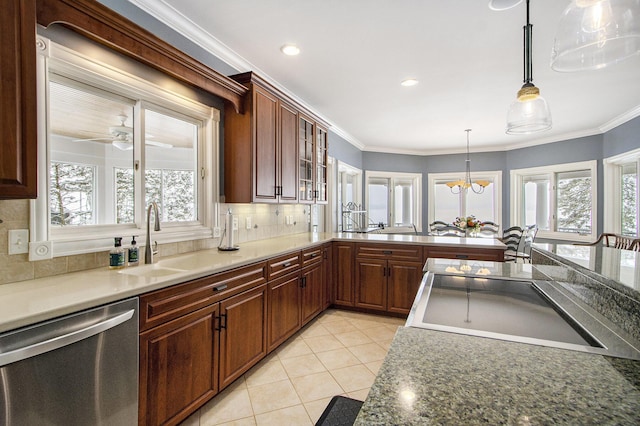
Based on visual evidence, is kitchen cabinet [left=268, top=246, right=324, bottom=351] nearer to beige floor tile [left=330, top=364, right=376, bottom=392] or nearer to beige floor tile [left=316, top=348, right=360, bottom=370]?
beige floor tile [left=316, top=348, right=360, bottom=370]

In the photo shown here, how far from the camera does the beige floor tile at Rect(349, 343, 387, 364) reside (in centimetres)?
265

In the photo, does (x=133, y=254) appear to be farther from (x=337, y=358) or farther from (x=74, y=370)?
(x=337, y=358)

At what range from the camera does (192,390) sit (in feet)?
5.75

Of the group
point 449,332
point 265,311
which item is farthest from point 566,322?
point 265,311

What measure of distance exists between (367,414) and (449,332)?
468 millimetres

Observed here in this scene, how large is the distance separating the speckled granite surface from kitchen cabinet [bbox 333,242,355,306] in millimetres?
2889

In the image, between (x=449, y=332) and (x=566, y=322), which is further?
(x=566, y=322)

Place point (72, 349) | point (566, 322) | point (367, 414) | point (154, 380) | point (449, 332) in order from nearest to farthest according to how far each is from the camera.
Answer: point (367, 414)
point (449, 332)
point (566, 322)
point (72, 349)
point (154, 380)

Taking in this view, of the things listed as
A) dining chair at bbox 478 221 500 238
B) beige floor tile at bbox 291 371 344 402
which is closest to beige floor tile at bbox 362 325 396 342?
beige floor tile at bbox 291 371 344 402

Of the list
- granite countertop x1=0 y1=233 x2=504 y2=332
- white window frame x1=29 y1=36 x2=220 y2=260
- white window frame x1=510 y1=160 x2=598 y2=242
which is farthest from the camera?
white window frame x1=510 y1=160 x2=598 y2=242

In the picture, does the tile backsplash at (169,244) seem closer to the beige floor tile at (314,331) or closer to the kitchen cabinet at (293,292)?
the kitchen cabinet at (293,292)

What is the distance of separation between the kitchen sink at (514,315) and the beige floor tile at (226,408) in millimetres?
1407

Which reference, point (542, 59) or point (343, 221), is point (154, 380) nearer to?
point (542, 59)

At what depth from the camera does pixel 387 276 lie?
3578mm
